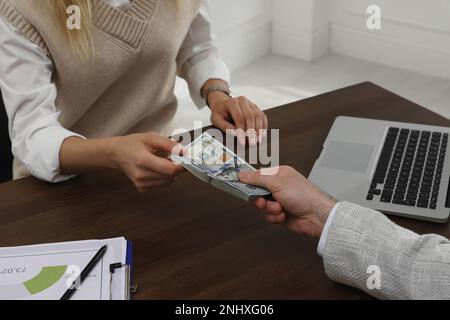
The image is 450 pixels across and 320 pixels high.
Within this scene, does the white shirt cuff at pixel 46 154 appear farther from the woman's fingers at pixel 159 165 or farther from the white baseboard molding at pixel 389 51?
the white baseboard molding at pixel 389 51

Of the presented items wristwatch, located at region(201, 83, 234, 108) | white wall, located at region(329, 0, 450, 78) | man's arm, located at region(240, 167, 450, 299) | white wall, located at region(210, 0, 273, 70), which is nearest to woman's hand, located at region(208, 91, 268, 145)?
wristwatch, located at region(201, 83, 234, 108)

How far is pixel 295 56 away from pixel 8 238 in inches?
116

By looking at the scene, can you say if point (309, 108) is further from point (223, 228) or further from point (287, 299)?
point (287, 299)

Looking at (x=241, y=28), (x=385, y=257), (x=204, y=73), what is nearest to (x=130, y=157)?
(x=385, y=257)

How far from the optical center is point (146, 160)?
1126 millimetres

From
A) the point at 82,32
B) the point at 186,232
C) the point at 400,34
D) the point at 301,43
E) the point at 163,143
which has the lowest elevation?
the point at 301,43

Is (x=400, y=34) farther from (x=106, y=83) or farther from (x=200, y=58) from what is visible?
(x=106, y=83)

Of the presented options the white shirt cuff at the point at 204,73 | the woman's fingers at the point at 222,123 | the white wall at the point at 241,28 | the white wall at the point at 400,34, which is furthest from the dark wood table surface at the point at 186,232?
the white wall at the point at 400,34

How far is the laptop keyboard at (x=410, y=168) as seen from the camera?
1.15 metres

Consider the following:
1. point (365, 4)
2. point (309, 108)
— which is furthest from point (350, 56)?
point (309, 108)

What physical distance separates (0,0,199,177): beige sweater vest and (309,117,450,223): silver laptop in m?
0.48

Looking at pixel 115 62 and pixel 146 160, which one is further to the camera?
pixel 115 62

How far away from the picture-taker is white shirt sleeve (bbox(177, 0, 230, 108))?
1.70m

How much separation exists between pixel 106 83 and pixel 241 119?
329 mm
